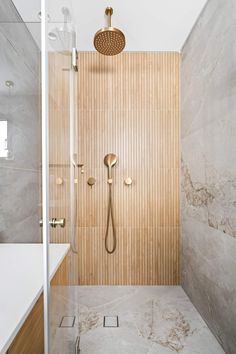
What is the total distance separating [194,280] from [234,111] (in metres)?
1.41

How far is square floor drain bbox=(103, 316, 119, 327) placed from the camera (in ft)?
5.90

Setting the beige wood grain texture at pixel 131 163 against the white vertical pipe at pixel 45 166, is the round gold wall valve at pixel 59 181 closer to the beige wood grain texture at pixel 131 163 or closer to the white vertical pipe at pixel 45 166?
the white vertical pipe at pixel 45 166

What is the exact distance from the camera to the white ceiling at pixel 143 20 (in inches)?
71.8

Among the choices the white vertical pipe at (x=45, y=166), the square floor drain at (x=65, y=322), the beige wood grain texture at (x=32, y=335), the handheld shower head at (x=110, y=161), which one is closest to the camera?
the beige wood grain texture at (x=32, y=335)

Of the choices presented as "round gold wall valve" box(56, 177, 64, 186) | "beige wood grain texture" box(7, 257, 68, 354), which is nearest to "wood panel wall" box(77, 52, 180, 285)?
"round gold wall valve" box(56, 177, 64, 186)

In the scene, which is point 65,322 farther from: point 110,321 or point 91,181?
point 91,181

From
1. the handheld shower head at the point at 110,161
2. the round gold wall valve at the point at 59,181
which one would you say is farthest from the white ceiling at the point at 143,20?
the round gold wall valve at the point at 59,181

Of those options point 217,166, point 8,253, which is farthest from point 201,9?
point 8,253

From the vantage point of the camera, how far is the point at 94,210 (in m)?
2.48

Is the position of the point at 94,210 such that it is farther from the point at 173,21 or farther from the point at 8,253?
the point at 173,21

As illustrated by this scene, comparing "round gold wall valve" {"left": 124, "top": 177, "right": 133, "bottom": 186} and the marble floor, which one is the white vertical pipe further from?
"round gold wall valve" {"left": 124, "top": 177, "right": 133, "bottom": 186}

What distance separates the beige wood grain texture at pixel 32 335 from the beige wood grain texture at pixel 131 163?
166cm

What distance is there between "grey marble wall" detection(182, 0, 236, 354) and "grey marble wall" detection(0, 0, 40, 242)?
3.63 ft

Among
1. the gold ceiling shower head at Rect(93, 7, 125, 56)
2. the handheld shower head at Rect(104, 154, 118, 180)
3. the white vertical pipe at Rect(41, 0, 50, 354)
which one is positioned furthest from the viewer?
the handheld shower head at Rect(104, 154, 118, 180)
